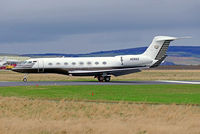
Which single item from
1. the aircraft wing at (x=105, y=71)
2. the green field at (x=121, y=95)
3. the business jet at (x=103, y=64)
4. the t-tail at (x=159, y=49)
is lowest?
the green field at (x=121, y=95)

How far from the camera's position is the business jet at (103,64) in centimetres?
5059

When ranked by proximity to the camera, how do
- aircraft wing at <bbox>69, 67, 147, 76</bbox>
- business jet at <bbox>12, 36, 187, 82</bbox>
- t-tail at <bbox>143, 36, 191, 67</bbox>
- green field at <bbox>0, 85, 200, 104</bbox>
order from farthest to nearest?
t-tail at <bbox>143, 36, 191, 67</bbox> → aircraft wing at <bbox>69, 67, 147, 76</bbox> → business jet at <bbox>12, 36, 187, 82</bbox> → green field at <bbox>0, 85, 200, 104</bbox>

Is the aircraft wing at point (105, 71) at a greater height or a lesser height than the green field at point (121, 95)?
greater

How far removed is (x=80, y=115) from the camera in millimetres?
21328

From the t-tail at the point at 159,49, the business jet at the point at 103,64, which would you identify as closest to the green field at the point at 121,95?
the business jet at the point at 103,64

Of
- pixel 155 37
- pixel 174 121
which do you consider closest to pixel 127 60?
pixel 155 37

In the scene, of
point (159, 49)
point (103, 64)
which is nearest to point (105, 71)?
point (103, 64)

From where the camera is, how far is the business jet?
50594 mm

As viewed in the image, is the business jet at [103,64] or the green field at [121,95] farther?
the business jet at [103,64]

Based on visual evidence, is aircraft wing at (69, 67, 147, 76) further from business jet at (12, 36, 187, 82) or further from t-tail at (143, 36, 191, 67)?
t-tail at (143, 36, 191, 67)

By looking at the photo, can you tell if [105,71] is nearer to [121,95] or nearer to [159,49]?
[159,49]

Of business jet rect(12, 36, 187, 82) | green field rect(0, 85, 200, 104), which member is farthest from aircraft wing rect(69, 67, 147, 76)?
green field rect(0, 85, 200, 104)

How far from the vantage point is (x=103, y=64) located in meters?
51.4

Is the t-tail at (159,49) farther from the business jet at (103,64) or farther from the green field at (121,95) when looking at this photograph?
the green field at (121,95)
